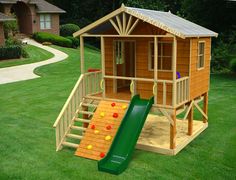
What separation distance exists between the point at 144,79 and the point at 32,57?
24.9m

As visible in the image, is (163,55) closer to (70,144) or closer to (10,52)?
(70,144)

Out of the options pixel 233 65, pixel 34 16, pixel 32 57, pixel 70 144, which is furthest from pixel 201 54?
pixel 34 16

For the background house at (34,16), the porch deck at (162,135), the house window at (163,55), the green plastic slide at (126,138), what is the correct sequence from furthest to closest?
the background house at (34,16)
the house window at (163,55)
the porch deck at (162,135)
the green plastic slide at (126,138)

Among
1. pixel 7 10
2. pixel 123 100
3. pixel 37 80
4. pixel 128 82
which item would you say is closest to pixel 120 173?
pixel 123 100

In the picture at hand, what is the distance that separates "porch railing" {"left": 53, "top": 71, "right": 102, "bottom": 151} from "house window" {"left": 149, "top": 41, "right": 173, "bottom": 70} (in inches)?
86.6

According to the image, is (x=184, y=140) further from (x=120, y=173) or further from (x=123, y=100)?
(x=120, y=173)

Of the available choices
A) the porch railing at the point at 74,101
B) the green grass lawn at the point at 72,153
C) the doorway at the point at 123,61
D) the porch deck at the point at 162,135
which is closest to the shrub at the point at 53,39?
the green grass lawn at the point at 72,153

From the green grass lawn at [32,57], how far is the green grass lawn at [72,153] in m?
13.0

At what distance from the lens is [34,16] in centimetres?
4544

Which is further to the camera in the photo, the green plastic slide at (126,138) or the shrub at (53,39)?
the shrub at (53,39)

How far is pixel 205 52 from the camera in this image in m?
13.2

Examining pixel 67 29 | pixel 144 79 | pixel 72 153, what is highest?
pixel 67 29

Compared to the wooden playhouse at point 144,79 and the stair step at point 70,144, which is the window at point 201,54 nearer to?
the wooden playhouse at point 144,79

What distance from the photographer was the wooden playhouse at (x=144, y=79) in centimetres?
1083
